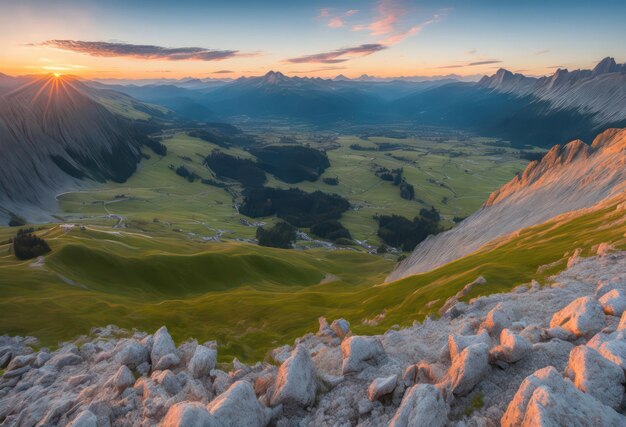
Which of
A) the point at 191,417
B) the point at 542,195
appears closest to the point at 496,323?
the point at 191,417

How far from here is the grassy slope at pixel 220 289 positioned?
4516 centimetres

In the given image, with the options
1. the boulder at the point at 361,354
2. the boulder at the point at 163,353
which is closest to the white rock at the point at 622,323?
the boulder at the point at 361,354

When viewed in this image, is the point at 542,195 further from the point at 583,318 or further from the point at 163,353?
the point at 163,353

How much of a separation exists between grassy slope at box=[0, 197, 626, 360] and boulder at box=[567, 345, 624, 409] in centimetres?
2297

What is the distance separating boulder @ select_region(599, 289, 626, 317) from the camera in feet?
74.1

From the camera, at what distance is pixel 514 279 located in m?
40.7

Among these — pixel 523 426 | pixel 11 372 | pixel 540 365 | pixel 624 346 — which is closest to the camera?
pixel 523 426

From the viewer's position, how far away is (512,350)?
Result: 19547 millimetres

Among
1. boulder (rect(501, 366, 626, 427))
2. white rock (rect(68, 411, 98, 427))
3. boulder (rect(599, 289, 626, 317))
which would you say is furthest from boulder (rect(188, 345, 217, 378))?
boulder (rect(599, 289, 626, 317))

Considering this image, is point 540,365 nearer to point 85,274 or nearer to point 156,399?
point 156,399

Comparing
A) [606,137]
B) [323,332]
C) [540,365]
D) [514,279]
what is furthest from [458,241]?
[540,365]

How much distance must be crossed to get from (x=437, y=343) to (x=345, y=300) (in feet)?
121

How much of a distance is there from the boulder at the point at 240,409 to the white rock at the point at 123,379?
9.23 m

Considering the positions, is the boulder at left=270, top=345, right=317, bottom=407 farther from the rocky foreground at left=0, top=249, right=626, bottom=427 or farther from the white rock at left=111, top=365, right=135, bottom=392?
the white rock at left=111, top=365, right=135, bottom=392
